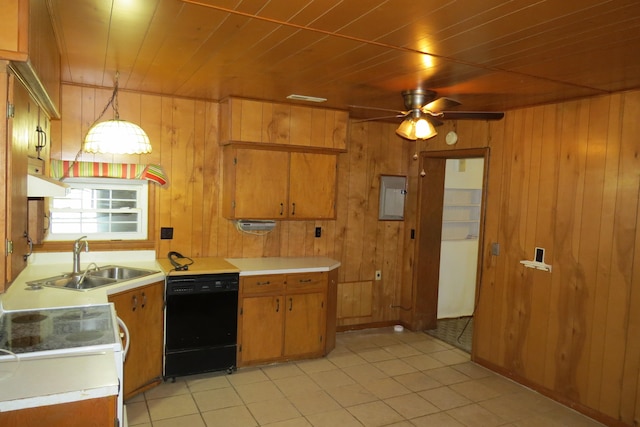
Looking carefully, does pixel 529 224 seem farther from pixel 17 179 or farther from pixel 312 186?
pixel 17 179

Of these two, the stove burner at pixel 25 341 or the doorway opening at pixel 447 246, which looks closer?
the stove burner at pixel 25 341

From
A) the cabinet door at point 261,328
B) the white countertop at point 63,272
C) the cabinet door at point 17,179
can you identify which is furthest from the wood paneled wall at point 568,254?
the cabinet door at point 17,179

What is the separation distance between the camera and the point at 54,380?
1.70m

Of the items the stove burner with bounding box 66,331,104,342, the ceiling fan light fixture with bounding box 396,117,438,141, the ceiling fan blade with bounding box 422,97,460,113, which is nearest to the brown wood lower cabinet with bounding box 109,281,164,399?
the stove burner with bounding box 66,331,104,342

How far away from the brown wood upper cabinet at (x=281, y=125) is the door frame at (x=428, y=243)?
1246 mm

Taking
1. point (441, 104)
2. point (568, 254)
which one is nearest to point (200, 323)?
point (441, 104)

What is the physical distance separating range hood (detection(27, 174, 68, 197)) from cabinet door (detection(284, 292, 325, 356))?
233cm

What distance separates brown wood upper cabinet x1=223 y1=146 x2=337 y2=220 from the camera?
4.25 metres

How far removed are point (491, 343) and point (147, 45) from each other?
380 centimetres

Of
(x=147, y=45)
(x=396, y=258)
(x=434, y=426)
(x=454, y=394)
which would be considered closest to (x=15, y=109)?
(x=147, y=45)

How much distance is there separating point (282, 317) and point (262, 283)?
39cm

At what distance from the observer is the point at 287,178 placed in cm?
443

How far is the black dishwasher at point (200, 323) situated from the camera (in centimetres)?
374

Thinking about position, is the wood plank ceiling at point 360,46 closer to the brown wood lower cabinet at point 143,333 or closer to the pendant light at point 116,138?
the pendant light at point 116,138
